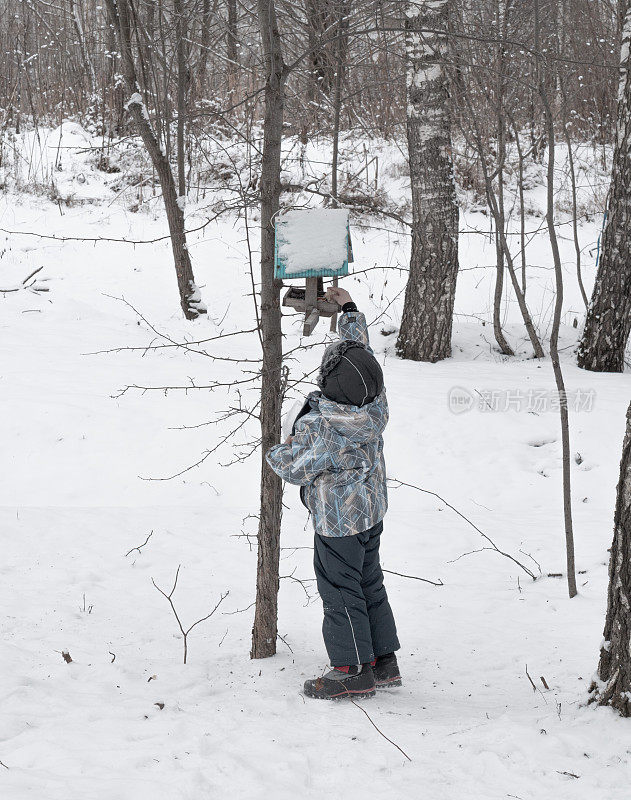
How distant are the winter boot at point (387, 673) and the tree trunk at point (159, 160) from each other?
4.89 meters

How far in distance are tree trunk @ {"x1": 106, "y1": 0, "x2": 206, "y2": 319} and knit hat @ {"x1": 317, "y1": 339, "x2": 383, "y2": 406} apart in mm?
4549

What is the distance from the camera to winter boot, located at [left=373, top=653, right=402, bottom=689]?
3115mm

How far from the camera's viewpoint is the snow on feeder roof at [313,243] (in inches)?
108

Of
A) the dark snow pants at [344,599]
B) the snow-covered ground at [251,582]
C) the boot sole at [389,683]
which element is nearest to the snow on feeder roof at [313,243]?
the snow-covered ground at [251,582]

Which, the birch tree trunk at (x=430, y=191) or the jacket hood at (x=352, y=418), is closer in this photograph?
the jacket hood at (x=352, y=418)

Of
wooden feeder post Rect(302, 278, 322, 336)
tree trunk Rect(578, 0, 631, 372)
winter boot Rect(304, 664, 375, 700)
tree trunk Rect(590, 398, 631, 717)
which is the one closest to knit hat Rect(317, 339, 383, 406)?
wooden feeder post Rect(302, 278, 322, 336)

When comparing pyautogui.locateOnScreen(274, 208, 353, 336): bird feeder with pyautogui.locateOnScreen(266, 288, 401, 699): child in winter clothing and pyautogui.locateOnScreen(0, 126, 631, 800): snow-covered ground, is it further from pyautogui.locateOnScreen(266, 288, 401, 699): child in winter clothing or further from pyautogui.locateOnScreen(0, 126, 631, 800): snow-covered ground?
pyautogui.locateOnScreen(0, 126, 631, 800): snow-covered ground

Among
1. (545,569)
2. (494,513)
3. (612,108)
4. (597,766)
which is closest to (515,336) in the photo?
(494,513)

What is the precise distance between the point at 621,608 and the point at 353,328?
1.38 m

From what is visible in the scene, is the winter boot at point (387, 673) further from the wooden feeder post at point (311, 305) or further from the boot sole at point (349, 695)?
the wooden feeder post at point (311, 305)

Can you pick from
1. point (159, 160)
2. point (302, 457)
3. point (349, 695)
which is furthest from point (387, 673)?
point (159, 160)

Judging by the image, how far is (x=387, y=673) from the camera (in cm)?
312

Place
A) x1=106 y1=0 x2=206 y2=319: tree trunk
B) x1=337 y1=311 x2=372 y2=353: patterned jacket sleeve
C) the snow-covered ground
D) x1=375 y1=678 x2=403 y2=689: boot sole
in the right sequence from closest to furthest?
the snow-covered ground → x1=337 y1=311 x2=372 y2=353: patterned jacket sleeve → x1=375 y1=678 x2=403 y2=689: boot sole → x1=106 y1=0 x2=206 y2=319: tree trunk

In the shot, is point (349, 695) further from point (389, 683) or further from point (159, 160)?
point (159, 160)
